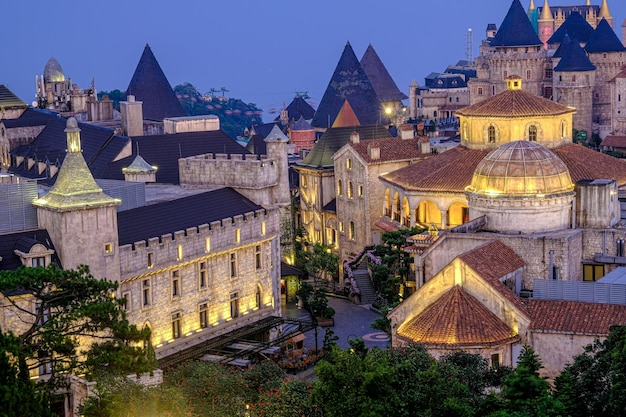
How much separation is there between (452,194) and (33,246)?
94.2ft

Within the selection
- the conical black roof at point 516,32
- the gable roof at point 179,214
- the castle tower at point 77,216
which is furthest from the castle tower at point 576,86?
the castle tower at point 77,216

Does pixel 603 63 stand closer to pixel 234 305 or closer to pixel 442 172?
pixel 442 172

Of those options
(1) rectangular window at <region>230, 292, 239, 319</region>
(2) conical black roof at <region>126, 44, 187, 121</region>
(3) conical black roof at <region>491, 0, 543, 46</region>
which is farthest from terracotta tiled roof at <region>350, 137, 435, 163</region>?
(3) conical black roof at <region>491, 0, 543, 46</region>

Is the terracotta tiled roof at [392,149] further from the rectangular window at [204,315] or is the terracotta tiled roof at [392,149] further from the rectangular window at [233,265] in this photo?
the rectangular window at [204,315]

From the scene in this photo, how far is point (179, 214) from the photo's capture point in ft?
192

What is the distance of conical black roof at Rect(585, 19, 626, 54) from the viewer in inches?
5482

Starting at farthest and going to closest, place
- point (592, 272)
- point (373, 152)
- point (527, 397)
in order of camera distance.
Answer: point (373, 152), point (592, 272), point (527, 397)

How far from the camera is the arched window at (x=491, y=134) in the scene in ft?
255

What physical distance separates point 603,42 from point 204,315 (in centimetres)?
8889

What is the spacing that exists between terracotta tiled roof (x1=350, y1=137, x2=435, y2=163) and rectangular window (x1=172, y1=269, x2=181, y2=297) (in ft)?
78.9

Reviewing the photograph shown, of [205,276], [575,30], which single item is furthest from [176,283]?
[575,30]

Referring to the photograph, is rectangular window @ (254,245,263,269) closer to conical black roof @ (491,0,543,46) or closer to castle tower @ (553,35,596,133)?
castle tower @ (553,35,596,133)

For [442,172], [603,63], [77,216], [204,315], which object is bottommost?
[204,315]

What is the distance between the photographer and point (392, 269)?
69438mm
